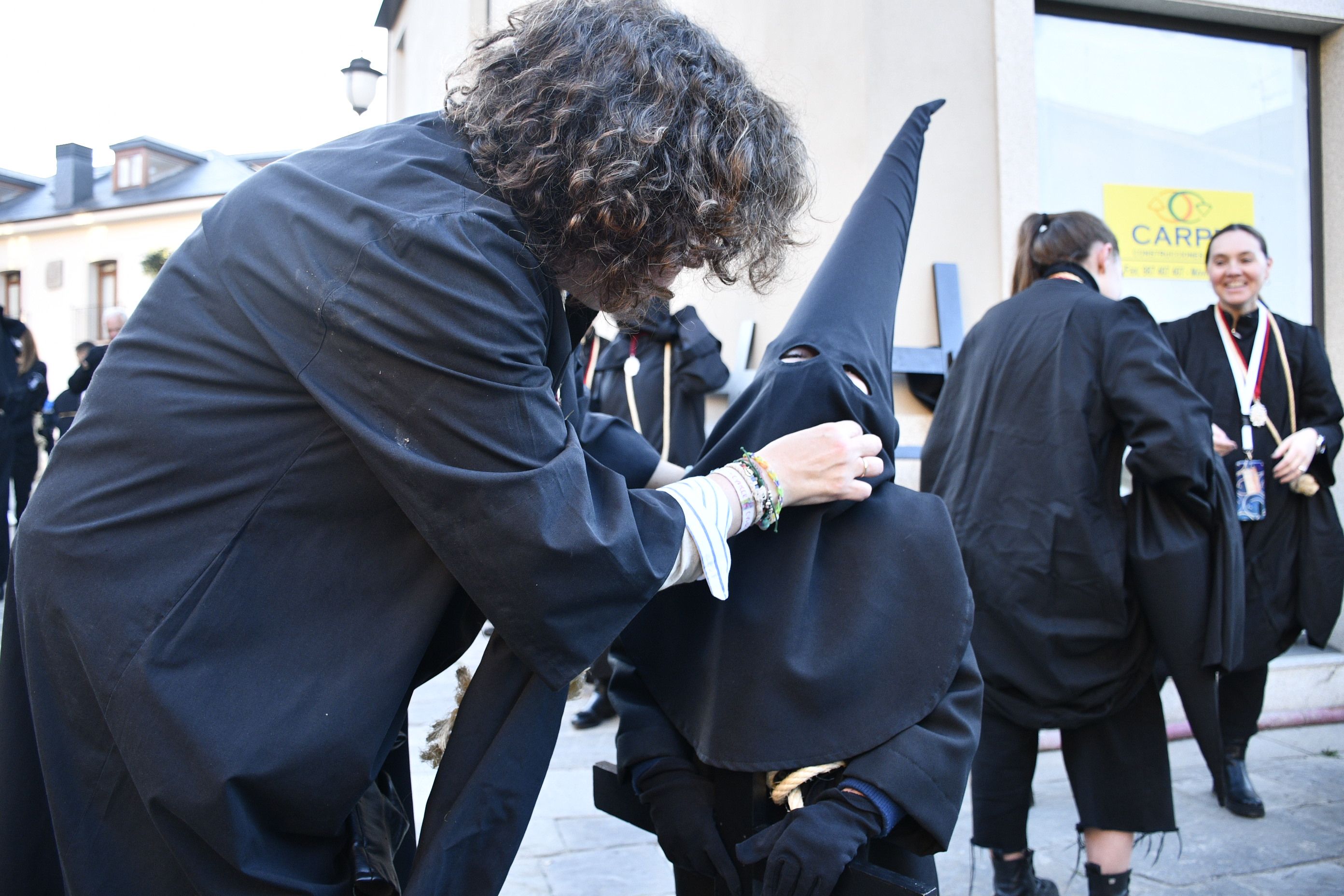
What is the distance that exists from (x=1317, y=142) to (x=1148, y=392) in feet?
12.8

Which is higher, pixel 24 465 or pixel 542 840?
pixel 24 465

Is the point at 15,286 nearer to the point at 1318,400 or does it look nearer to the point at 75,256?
the point at 75,256

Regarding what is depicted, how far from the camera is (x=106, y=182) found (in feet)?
116

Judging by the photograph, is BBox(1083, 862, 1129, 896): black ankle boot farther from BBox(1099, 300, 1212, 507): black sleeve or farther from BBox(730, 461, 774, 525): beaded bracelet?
BBox(730, 461, 774, 525): beaded bracelet

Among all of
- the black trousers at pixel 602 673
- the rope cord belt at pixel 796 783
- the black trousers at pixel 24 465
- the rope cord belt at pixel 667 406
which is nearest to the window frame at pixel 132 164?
the black trousers at pixel 24 465

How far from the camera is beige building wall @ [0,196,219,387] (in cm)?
3111

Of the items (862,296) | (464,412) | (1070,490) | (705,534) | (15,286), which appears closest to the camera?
(464,412)

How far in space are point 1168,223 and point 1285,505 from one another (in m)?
2.02

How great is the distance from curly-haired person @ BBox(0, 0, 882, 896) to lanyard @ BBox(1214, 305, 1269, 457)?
334 cm

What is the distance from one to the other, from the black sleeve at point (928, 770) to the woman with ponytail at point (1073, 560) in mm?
1391

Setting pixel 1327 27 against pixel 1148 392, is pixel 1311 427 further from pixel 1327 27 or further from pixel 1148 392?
pixel 1327 27

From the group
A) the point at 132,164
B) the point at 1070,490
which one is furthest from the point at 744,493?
the point at 132,164

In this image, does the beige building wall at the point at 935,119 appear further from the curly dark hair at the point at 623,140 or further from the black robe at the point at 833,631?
the curly dark hair at the point at 623,140

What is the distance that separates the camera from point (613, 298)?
1.41 meters
